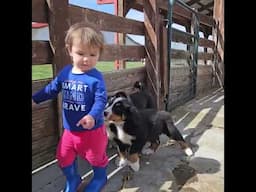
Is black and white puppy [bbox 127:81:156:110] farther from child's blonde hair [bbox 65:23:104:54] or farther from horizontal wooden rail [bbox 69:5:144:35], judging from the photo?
child's blonde hair [bbox 65:23:104:54]

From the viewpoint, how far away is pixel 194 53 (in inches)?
247

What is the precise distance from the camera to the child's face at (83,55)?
182 cm

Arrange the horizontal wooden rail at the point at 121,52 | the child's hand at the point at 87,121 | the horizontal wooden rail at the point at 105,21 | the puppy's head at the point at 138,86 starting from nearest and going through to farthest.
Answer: the child's hand at the point at 87,121, the horizontal wooden rail at the point at 105,21, the horizontal wooden rail at the point at 121,52, the puppy's head at the point at 138,86

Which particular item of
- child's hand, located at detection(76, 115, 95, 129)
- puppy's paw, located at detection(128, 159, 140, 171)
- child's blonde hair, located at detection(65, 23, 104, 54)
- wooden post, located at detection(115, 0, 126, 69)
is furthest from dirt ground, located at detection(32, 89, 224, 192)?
wooden post, located at detection(115, 0, 126, 69)

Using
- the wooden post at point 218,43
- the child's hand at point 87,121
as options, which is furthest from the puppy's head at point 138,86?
the wooden post at point 218,43

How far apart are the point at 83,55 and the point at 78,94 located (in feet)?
0.75

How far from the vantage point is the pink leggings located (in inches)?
77.3

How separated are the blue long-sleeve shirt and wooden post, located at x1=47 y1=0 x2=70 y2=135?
0.57 metres

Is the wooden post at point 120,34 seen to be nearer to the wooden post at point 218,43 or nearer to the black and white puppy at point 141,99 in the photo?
the black and white puppy at point 141,99

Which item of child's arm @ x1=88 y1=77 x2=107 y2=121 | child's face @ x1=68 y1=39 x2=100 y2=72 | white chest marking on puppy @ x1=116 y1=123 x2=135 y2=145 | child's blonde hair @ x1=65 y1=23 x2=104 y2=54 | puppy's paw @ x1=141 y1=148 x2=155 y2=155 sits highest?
child's blonde hair @ x1=65 y1=23 x2=104 y2=54

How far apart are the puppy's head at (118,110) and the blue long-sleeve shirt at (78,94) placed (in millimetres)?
668

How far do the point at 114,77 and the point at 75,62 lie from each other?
1622 mm
